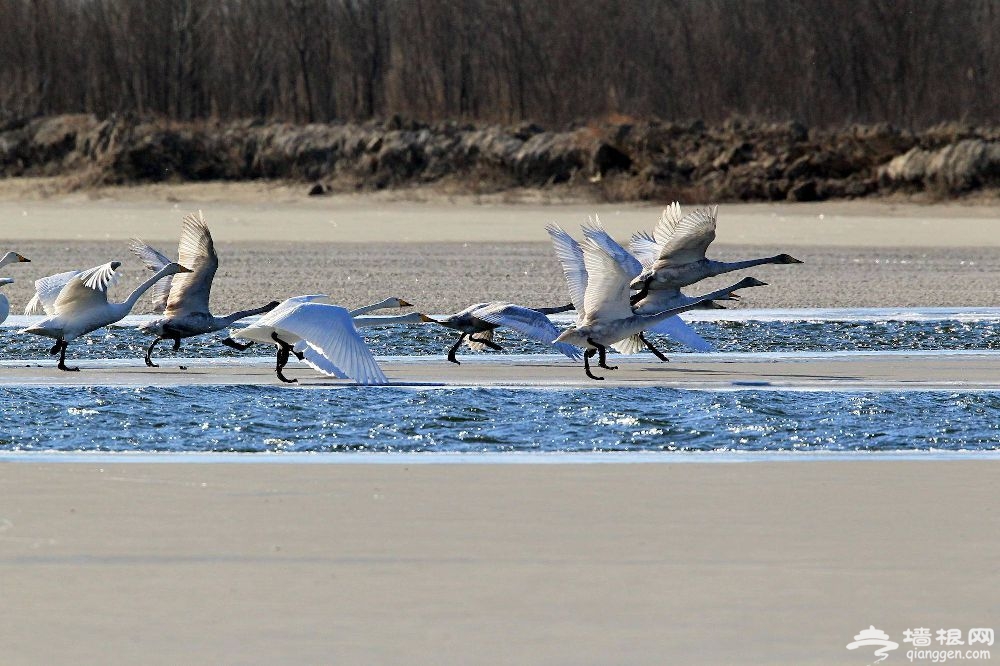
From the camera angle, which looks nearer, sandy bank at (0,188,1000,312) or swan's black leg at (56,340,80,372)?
swan's black leg at (56,340,80,372)

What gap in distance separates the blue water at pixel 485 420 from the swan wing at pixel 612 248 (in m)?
0.92

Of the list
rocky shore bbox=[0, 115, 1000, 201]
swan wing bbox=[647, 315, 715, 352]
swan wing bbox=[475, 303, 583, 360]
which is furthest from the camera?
rocky shore bbox=[0, 115, 1000, 201]

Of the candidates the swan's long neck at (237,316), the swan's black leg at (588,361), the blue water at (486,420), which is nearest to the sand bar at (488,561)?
the blue water at (486,420)

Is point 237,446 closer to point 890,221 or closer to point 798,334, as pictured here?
point 798,334

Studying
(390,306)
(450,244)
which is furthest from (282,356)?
(450,244)

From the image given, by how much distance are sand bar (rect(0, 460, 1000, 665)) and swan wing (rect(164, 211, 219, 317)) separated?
4582mm

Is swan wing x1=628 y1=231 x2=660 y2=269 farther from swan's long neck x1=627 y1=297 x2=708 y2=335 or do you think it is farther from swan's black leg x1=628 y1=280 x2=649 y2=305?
swan's long neck x1=627 y1=297 x2=708 y2=335

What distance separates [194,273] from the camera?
13.1 m

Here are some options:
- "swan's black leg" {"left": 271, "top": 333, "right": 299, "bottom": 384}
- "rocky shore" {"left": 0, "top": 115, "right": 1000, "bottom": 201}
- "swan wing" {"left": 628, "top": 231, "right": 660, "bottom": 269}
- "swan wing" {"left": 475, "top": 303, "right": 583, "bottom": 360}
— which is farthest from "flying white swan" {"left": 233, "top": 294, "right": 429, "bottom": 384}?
"rocky shore" {"left": 0, "top": 115, "right": 1000, "bottom": 201}

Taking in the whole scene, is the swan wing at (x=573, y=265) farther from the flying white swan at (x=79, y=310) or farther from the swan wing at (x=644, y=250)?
the flying white swan at (x=79, y=310)

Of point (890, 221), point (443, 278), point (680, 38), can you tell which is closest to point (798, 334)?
point (443, 278)

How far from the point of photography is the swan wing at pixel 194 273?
13.0 metres

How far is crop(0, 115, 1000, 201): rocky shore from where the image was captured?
36.0 m

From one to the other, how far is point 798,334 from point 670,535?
27.7 ft
